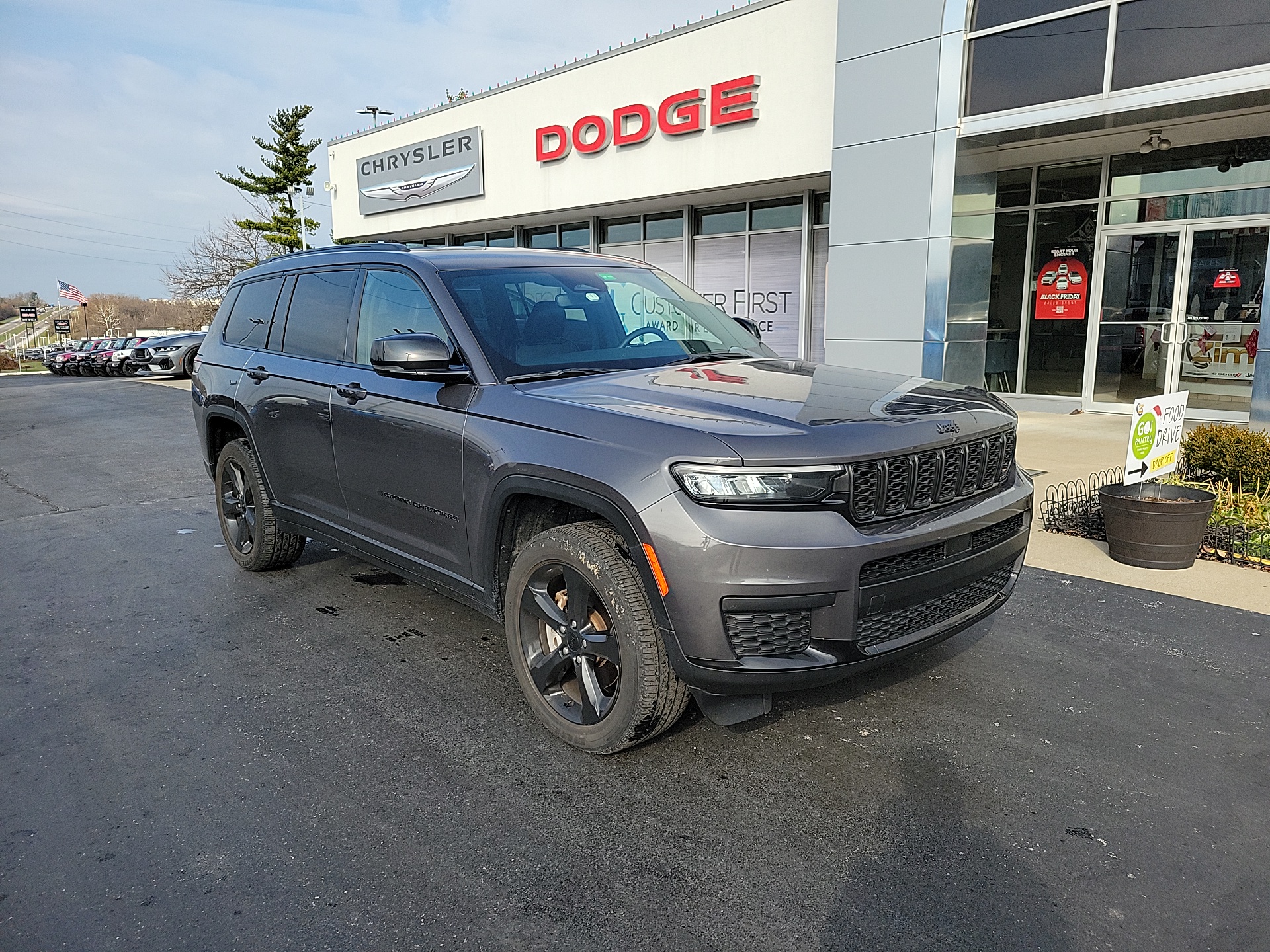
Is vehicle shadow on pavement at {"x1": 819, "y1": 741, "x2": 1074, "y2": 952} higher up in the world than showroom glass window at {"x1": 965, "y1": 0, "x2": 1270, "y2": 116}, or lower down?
lower down

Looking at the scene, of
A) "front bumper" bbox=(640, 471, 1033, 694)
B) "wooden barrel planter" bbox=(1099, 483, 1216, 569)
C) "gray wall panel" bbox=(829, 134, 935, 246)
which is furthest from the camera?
"gray wall panel" bbox=(829, 134, 935, 246)

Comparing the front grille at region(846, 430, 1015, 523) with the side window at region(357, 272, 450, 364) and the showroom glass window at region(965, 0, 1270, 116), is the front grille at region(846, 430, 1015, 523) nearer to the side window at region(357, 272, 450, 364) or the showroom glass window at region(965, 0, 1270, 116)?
the side window at region(357, 272, 450, 364)

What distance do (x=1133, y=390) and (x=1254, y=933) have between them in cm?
1144

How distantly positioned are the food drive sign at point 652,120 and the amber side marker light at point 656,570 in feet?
41.6

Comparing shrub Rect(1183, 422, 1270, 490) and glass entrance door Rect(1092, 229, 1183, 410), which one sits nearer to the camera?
shrub Rect(1183, 422, 1270, 490)

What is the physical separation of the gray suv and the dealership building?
7.58 meters

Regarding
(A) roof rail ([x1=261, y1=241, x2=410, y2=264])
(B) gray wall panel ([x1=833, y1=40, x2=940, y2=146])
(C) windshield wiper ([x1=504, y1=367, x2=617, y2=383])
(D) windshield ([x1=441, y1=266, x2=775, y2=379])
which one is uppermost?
(B) gray wall panel ([x1=833, y1=40, x2=940, y2=146])

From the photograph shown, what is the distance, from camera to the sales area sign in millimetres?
5586

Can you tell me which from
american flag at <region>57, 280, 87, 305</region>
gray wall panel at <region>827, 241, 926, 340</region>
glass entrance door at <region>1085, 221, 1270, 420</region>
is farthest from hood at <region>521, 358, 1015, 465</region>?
american flag at <region>57, 280, 87, 305</region>

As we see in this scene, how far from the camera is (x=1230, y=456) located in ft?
21.0

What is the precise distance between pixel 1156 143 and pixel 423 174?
1584 cm

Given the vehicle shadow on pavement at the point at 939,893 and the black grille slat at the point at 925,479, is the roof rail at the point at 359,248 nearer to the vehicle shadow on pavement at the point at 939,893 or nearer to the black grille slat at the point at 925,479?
the black grille slat at the point at 925,479

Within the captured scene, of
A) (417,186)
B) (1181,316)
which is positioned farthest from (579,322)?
(417,186)

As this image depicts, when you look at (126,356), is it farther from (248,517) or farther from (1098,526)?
(1098,526)
